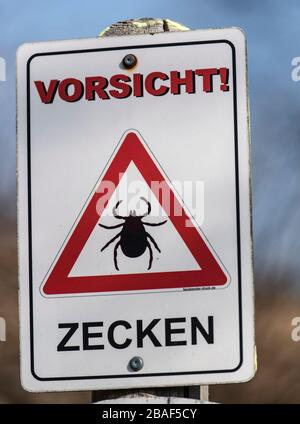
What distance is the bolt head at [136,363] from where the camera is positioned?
2607mm

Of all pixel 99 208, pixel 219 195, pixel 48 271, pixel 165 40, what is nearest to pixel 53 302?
pixel 48 271

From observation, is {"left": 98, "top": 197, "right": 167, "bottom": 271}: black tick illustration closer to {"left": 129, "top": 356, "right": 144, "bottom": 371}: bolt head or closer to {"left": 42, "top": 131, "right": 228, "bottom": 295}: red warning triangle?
{"left": 42, "top": 131, "right": 228, "bottom": 295}: red warning triangle

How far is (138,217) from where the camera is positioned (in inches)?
104

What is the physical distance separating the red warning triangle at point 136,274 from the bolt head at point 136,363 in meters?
0.16

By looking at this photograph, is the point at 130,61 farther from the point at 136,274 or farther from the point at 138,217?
the point at 136,274

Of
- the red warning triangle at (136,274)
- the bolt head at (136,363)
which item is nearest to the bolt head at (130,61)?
the red warning triangle at (136,274)

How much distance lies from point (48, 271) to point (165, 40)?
2.03 feet

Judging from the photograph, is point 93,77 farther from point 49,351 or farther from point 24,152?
point 49,351

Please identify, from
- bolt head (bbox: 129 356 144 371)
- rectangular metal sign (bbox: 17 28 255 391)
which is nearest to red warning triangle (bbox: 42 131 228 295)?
rectangular metal sign (bbox: 17 28 255 391)

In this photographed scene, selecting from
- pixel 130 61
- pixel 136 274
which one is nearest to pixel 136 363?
pixel 136 274

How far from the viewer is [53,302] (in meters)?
2.68

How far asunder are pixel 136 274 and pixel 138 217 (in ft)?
0.43

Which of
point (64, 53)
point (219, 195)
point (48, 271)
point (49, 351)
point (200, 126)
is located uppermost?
point (64, 53)

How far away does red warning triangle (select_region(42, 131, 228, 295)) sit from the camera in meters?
2.62
